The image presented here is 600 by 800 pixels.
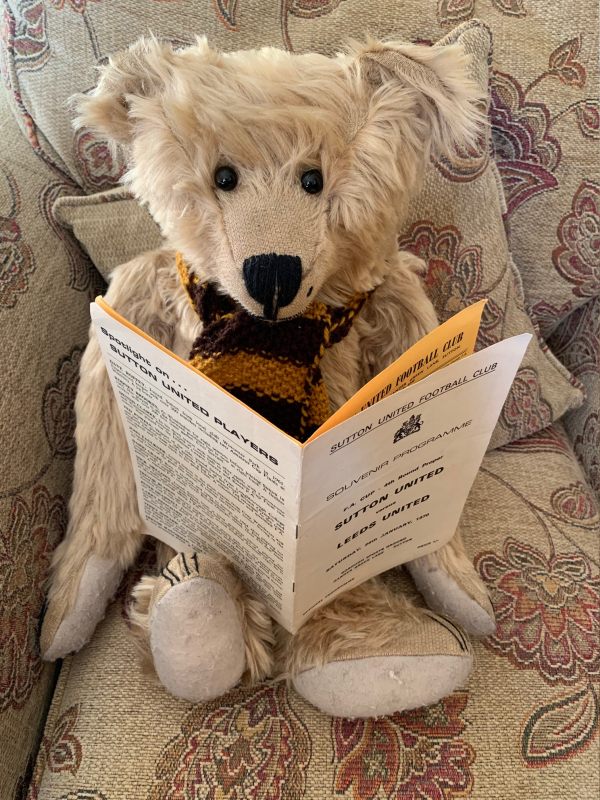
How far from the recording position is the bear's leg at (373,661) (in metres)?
0.59

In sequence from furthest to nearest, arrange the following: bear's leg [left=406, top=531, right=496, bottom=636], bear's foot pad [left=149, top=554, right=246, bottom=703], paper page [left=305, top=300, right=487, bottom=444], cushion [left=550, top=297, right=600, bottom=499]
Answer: cushion [left=550, top=297, right=600, bottom=499]
bear's leg [left=406, top=531, right=496, bottom=636]
bear's foot pad [left=149, top=554, right=246, bottom=703]
paper page [left=305, top=300, right=487, bottom=444]

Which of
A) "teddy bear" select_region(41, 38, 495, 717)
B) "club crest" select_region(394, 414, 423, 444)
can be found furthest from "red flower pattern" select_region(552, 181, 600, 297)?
"club crest" select_region(394, 414, 423, 444)

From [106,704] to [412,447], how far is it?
0.42 metres

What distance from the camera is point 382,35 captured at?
734 millimetres

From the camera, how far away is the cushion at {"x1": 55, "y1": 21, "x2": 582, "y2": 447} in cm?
75

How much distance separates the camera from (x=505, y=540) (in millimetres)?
764

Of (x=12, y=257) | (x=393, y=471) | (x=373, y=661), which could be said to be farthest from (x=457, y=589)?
(x=12, y=257)

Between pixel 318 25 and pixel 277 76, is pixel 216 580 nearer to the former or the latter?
pixel 277 76

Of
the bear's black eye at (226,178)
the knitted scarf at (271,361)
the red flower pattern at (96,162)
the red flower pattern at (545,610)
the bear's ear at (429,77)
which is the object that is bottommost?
the red flower pattern at (545,610)

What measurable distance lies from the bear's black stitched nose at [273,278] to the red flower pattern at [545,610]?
0.43 metres

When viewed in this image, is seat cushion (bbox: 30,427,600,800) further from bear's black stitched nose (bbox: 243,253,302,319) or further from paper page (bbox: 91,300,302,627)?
bear's black stitched nose (bbox: 243,253,302,319)

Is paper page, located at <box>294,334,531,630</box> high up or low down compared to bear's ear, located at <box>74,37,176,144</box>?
down

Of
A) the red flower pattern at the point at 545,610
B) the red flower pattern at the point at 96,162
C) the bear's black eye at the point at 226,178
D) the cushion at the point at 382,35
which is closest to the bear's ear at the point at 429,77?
the bear's black eye at the point at 226,178

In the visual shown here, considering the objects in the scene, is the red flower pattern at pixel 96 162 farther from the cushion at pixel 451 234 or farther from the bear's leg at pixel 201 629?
the bear's leg at pixel 201 629
